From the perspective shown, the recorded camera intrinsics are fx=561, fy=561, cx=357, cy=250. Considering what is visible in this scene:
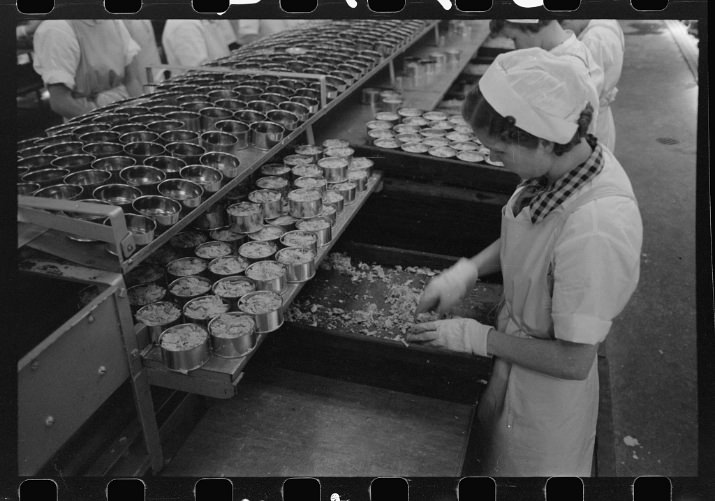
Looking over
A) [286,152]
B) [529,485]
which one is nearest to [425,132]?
[286,152]

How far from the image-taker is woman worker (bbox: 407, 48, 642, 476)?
1.44m

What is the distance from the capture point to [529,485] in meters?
1.91

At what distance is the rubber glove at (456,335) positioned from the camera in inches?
70.5

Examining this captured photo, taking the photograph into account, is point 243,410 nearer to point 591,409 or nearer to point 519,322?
point 519,322

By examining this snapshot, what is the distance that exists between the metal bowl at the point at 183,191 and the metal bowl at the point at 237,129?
443 mm

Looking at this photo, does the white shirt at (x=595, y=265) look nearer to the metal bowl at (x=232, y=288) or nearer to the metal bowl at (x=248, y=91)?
the metal bowl at (x=232, y=288)

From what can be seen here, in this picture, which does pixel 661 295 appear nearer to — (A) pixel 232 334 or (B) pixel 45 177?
(A) pixel 232 334

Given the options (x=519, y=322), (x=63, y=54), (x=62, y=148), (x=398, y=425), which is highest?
(x=63, y=54)

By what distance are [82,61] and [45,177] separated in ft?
6.68

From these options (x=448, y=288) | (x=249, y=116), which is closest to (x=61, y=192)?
(x=249, y=116)

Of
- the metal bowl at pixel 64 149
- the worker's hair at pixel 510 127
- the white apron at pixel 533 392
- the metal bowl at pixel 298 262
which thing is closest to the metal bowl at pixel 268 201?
the metal bowl at pixel 298 262

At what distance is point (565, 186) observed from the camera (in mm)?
1560

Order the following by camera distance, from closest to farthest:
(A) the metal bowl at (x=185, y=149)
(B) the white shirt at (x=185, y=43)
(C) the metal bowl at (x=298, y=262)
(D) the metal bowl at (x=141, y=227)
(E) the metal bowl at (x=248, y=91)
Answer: (D) the metal bowl at (x=141, y=227) < (C) the metal bowl at (x=298, y=262) < (A) the metal bowl at (x=185, y=149) < (E) the metal bowl at (x=248, y=91) < (B) the white shirt at (x=185, y=43)

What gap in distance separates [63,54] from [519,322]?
10.5ft
